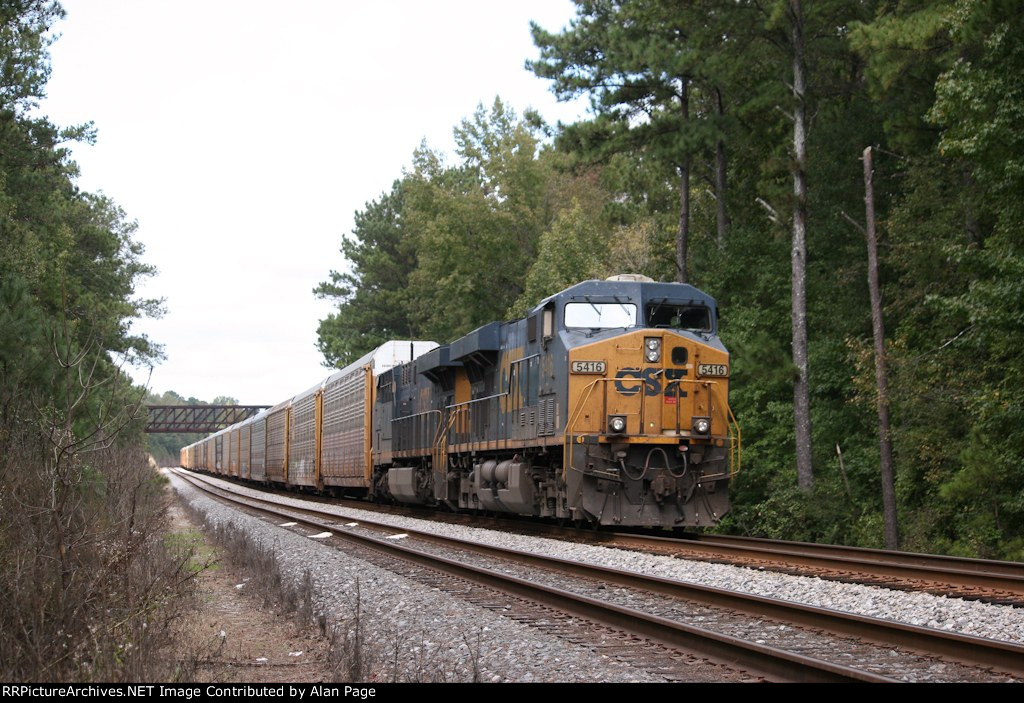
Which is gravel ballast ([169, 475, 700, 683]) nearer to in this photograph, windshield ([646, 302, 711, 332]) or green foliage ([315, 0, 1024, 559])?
windshield ([646, 302, 711, 332])

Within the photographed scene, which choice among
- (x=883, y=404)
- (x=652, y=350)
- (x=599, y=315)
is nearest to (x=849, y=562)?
(x=652, y=350)

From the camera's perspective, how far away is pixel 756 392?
2502 centimetres

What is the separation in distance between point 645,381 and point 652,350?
0.46 m

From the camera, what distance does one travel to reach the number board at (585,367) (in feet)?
49.7

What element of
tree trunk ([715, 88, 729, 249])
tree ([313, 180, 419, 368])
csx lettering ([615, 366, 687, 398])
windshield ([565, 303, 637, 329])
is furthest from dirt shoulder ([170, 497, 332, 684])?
tree ([313, 180, 419, 368])

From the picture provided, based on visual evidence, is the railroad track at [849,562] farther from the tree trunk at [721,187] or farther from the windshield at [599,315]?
the tree trunk at [721,187]

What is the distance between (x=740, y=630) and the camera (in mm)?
7914

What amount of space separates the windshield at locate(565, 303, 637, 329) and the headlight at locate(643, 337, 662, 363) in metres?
0.67

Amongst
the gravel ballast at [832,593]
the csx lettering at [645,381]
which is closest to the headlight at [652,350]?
the csx lettering at [645,381]

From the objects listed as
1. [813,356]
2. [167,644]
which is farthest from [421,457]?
[167,644]

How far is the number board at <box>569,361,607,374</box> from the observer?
15163mm

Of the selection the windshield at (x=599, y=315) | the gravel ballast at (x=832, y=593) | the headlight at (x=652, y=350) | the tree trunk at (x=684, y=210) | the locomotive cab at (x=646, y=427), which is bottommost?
the gravel ballast at (x=832, y=593)

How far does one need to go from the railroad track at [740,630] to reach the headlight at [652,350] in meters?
4.33
